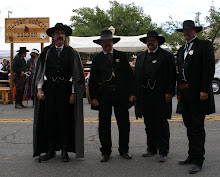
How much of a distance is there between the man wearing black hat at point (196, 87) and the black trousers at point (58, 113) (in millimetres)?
1871

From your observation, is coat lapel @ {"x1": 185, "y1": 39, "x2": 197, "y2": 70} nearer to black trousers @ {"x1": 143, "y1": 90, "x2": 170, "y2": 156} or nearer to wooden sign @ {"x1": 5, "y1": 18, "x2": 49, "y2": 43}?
black trousers @ {"x1": 143, "y1": 90, "x2": 170, "y2": 156}

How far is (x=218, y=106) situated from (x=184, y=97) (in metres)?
7.31

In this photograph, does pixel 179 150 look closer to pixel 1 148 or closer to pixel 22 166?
pixel 22 166

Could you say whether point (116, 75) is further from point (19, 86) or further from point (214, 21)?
point (214, 21)

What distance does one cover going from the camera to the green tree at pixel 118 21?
3488 cm

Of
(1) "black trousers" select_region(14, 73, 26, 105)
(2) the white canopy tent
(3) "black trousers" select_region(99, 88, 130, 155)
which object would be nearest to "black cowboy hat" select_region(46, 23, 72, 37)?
(3) "black trousers" select_region(99, 88, 130, 155)

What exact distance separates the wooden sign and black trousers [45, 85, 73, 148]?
26.3 ft

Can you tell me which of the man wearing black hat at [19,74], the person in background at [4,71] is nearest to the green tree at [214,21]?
the person in background at [4,71]

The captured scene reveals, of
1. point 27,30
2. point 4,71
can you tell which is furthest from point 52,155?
point 4,71

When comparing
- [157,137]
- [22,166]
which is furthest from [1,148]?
[157,137]

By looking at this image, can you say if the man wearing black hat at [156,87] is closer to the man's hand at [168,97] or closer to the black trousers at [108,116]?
the man's hand at [168,97]

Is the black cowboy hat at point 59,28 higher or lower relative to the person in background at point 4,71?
higher

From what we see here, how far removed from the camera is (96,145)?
6.37 meters

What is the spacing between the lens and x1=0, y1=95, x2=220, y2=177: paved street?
475 centimetres
